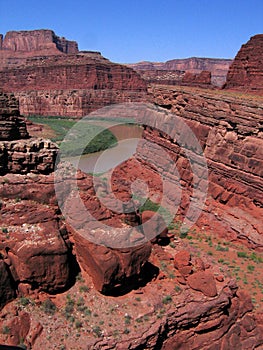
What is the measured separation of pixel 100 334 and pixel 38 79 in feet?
229

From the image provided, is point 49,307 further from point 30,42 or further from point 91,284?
point 30,42

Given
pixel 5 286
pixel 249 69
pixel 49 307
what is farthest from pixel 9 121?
pixel 249 69

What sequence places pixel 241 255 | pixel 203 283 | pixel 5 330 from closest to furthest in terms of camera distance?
pixel 5 330, pixel 203 283, pixel 241 255

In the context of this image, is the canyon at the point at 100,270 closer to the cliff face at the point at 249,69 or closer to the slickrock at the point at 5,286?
the slickrock at the point at 5,286

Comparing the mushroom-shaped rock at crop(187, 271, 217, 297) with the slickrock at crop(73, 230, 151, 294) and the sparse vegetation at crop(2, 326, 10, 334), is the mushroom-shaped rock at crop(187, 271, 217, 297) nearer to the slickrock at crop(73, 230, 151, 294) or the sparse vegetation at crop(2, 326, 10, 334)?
the slickrock at crop(73, 230, 151, 294)

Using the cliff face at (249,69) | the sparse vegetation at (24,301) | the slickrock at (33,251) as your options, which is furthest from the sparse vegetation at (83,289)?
the cliff face at (249,69)

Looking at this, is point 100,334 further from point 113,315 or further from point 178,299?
point 178,299

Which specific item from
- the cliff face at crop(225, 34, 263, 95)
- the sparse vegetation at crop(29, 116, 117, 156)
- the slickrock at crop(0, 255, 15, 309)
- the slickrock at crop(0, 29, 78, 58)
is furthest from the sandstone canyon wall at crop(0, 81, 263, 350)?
the slickrock at crop(0, 29, 78, 58)

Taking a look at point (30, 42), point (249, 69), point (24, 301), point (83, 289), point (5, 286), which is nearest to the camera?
point (5, 286)

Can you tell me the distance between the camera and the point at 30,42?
112812 millimetres

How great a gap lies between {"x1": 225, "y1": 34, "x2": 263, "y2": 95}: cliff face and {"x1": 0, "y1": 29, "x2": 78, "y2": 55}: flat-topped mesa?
9368 cm

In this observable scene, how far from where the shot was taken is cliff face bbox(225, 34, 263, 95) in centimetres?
2314

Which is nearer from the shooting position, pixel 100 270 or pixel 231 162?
pixel 100 270

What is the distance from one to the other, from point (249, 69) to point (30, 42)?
10553cm
